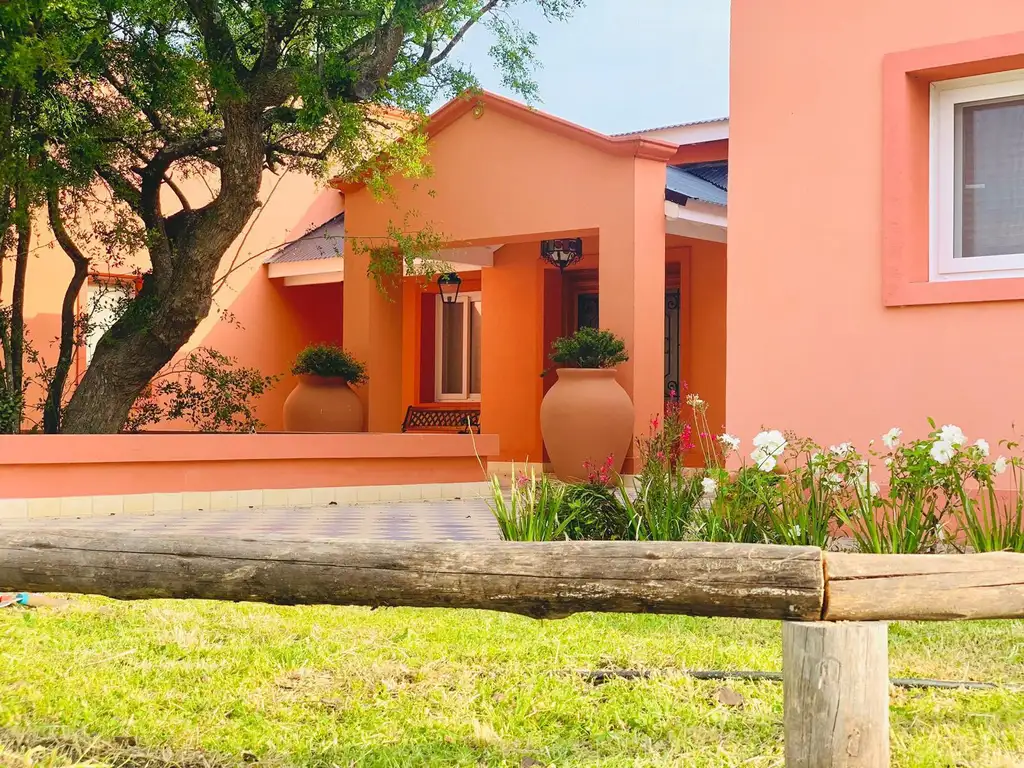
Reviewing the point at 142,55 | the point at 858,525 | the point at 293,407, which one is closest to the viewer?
the point at 858,525

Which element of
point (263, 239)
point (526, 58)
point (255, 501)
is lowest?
point (255, 501)

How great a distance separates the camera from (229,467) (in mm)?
10172

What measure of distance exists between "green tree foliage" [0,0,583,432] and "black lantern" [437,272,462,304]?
14.0ft

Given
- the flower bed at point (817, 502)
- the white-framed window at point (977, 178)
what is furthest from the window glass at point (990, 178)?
the flower bed at point (817, 502)

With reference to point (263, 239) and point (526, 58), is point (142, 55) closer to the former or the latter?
point (526, 58)

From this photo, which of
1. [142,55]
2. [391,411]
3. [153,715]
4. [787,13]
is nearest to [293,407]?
[391,411]

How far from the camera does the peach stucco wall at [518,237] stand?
1202cm

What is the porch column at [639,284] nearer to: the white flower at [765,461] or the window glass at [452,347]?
the window glass at [452,347]

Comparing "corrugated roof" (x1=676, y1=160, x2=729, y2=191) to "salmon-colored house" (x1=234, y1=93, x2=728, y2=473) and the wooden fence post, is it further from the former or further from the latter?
the wooden fence post

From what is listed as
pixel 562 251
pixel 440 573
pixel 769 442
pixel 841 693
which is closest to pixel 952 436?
pixel 769 442

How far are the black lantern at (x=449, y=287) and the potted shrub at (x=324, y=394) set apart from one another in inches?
97.7

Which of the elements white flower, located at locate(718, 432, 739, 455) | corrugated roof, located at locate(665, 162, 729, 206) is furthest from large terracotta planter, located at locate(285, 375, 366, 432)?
white flower, located at locate(718, 432, 739, 455)

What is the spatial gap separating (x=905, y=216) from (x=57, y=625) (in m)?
4.90

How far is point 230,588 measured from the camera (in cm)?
308
